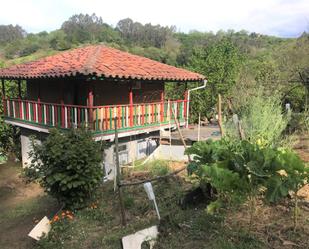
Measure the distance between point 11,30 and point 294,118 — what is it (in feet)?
215

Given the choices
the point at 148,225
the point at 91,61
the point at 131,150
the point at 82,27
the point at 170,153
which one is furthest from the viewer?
the point at 82,27

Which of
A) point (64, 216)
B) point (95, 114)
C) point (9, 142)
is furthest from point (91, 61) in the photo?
point (9, 142)

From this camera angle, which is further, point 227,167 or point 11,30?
point 11,30

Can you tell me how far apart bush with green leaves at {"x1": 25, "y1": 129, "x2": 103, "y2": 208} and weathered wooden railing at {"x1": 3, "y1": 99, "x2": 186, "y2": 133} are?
6.88 feet

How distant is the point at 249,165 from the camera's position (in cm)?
404

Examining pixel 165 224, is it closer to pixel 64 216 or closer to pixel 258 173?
pixel 258 173

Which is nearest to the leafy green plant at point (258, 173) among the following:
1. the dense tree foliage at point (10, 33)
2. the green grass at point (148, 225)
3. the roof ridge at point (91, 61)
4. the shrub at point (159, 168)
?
the green grass at point (148, 225)

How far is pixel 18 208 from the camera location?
8695 mm

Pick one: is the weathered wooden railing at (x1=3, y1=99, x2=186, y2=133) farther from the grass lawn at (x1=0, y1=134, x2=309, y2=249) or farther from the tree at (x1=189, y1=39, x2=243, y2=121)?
the tree at (x1=189, y1=39, x2=243, y2=121)

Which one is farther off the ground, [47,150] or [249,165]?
[249,165]

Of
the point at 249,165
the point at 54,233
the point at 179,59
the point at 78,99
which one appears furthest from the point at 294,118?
the point at 179,59

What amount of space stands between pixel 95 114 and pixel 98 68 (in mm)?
1520

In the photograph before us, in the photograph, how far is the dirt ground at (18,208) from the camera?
6.39 m

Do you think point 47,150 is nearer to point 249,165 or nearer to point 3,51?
point 249,165
